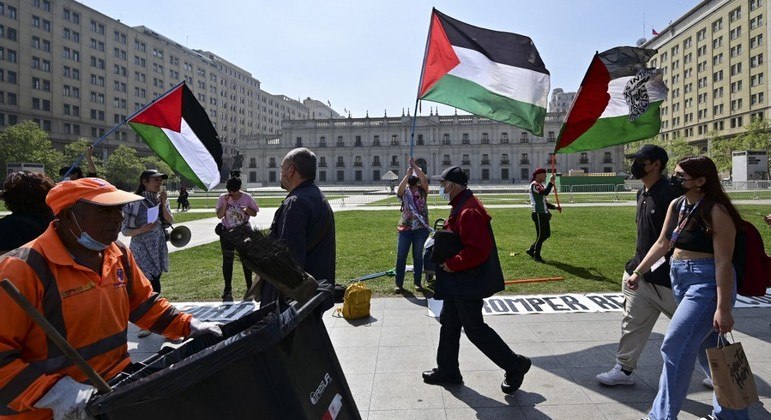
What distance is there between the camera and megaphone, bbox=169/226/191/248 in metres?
6.27

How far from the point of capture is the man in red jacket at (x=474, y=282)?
3.84 meters

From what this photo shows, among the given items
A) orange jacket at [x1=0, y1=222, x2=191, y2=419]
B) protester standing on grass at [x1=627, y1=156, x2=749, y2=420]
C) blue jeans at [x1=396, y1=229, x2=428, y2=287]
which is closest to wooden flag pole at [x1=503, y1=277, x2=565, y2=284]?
blue jeans at [x1=396, y1=229, x2=428, y2=287]

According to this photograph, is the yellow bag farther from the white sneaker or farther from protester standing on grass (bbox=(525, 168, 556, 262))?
protester standing on grass (bbox=(525, 168, 556, 262))

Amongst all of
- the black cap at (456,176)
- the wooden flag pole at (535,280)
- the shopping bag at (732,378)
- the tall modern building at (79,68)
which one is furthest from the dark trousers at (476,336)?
the tall modern building at (79,68)

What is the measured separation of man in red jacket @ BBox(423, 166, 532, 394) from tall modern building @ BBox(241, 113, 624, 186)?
298 ft

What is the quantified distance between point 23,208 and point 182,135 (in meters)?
3.91

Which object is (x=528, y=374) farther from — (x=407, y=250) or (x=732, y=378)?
(x=407, y=250)

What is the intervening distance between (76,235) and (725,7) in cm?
9475

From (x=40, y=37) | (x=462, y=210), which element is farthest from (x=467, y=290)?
(x=40, y=37)

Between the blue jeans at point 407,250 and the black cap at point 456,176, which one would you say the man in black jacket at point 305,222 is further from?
the blue jeans at point 407,250

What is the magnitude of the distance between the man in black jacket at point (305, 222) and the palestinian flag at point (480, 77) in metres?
3.45

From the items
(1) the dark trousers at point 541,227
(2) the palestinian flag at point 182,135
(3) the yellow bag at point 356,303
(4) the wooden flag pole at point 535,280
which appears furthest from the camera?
(1) the dark trousers at point 541,227

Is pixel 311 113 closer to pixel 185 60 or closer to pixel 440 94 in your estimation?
pixel 185 60

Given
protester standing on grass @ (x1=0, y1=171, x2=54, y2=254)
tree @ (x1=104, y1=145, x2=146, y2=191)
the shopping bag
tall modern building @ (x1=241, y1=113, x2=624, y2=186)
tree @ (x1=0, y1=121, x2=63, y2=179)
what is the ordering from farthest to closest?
tall modern building @ (x1=241, y1=113, x2=624, y2=186) → tree @ (x1=104, y1=145, x2=146, y2=191) → tree @ (x1=0, y1=121, x2=63, y2=179) → protester standing on grass @ (x1=0, y1=171, x2=54, y2=254) → the shopping bag
